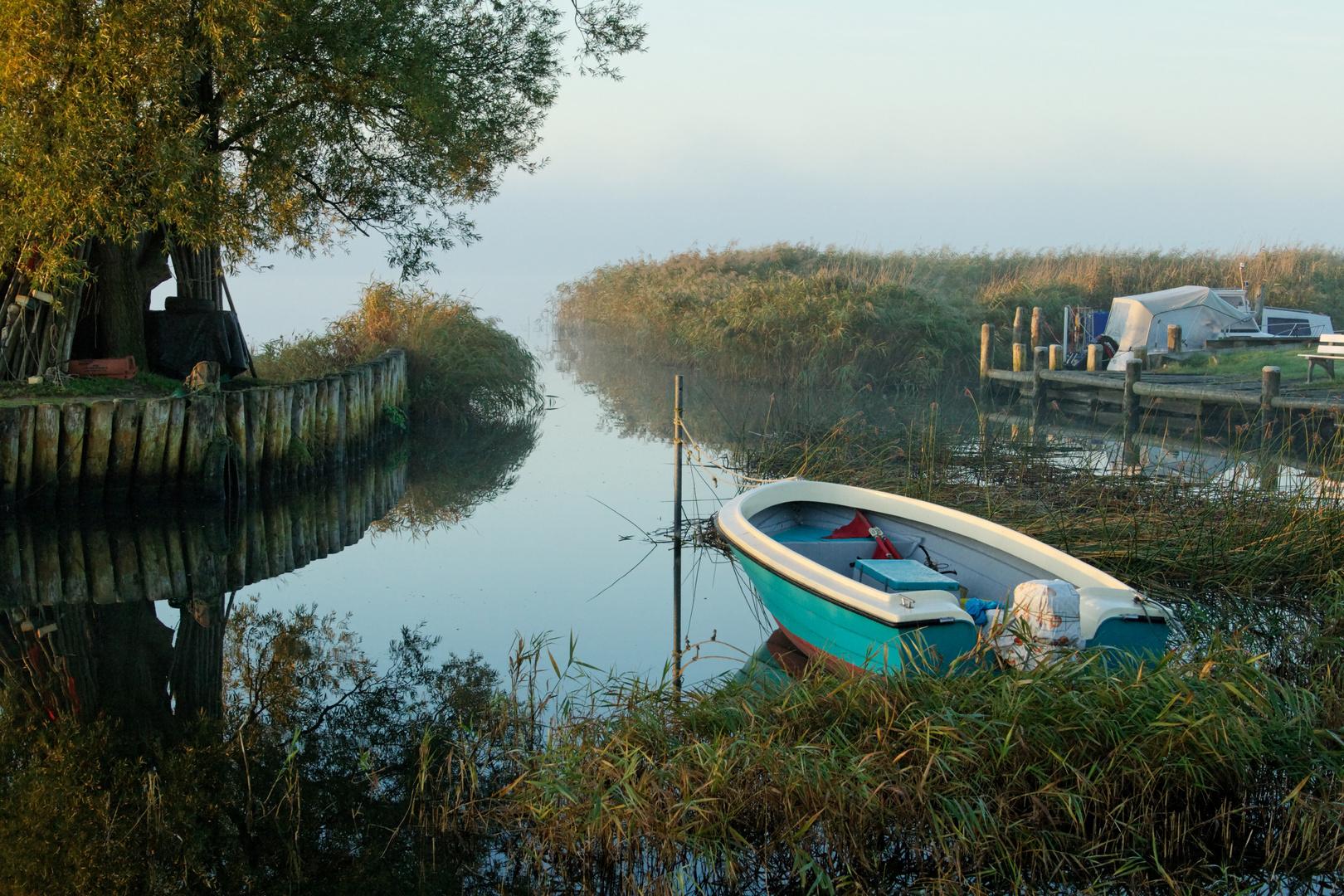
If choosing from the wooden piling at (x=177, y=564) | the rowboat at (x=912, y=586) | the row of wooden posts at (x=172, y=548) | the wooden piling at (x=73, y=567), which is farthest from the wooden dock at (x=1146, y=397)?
the wooden piling at (x=73, y=567)

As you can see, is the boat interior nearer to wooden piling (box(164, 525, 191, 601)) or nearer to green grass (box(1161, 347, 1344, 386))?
wooden piling (box(164, 525, 191, 601))

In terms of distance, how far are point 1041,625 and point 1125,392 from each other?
1460 cm

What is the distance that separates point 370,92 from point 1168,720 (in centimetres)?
1053

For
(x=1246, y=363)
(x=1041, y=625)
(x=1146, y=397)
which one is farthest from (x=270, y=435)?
(x=1246, y=363)

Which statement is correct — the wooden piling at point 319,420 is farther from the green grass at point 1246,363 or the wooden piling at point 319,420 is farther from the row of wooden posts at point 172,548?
the green grass at point 1246,363

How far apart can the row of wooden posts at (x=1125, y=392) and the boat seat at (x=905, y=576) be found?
1032cm

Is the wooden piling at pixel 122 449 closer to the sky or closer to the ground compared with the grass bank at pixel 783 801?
closer to the sky

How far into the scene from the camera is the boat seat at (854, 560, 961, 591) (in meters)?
6.31

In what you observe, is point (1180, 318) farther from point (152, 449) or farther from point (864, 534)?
point (152, 449)

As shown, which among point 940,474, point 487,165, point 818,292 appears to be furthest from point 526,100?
point 818,292

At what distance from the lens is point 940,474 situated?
10.8 m

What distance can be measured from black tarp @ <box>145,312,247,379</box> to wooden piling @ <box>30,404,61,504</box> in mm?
3336

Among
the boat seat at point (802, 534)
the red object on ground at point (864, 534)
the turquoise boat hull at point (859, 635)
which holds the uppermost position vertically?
the red object on ground at point (864, 534)

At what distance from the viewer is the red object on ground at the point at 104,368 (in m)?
12.0
